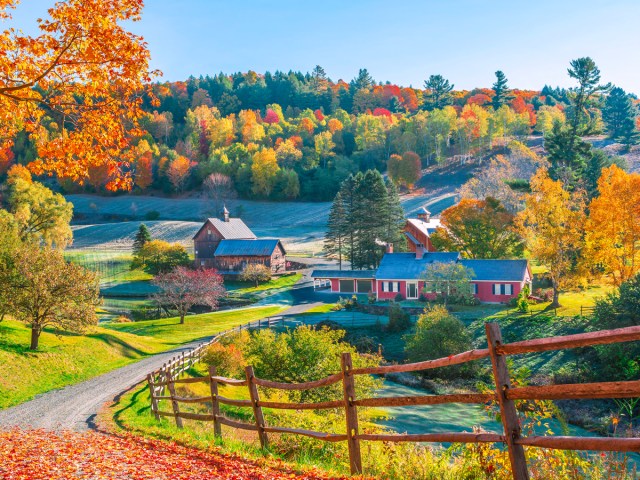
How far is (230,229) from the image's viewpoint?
81.0 meters

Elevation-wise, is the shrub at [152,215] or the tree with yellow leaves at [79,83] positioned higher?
the tree with yellow leaves at [79,83]

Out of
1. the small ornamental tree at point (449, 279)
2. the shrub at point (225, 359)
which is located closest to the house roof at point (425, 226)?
the small ornamental tree at point (449, 279)

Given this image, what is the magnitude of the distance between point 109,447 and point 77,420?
7.55 meters

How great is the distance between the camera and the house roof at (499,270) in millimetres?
50469

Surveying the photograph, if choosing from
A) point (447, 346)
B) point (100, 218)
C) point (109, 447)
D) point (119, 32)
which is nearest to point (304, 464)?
point (109, 447)

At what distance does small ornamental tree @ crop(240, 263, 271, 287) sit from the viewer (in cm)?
6969

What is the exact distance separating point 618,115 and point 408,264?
9848cm

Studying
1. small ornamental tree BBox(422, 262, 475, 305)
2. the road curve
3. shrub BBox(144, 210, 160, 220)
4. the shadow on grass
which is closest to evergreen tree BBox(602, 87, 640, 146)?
small ornamental tree BBox(422, 262, 475, 305)

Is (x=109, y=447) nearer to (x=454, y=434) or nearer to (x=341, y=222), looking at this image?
(x=454, y=434)

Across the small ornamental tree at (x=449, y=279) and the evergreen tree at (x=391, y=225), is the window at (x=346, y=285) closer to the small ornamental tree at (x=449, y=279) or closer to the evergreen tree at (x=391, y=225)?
the evergreen tree at (x=391, y=225)

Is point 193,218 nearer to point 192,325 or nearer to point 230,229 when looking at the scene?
point 230,229

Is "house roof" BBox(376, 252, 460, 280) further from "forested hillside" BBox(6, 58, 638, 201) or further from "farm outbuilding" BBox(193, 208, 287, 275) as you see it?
"forested hillside" BBox(6, 58, 638, 201)

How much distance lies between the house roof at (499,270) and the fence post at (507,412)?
154ft

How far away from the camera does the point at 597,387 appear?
4.77m
